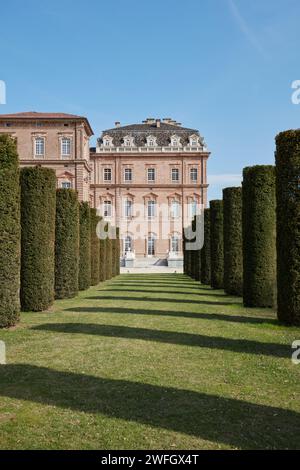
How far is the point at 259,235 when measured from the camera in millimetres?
11727

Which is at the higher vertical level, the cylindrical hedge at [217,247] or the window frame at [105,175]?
the window frame at [105,175]

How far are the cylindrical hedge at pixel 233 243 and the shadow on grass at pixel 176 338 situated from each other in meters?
6.82

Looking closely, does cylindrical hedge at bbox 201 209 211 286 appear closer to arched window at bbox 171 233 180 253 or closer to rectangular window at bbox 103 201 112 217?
arched window at bbox 171 233 180 253

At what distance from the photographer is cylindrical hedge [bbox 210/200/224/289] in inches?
678

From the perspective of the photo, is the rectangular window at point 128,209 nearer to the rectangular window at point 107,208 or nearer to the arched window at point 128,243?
the rectangular window at point 107,208

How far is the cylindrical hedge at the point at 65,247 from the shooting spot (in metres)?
13.8

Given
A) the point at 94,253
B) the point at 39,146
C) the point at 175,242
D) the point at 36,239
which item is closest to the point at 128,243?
the point at 175,242

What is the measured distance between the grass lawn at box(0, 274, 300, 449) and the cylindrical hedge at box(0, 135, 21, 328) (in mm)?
449

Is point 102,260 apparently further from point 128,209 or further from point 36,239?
point 128,209

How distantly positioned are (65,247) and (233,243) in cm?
504

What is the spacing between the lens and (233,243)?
14742mm

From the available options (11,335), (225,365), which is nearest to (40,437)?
(225,365)

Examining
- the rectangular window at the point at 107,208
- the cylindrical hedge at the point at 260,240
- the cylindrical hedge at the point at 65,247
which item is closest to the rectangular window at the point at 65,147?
the rectangular window at the point at 107,208
